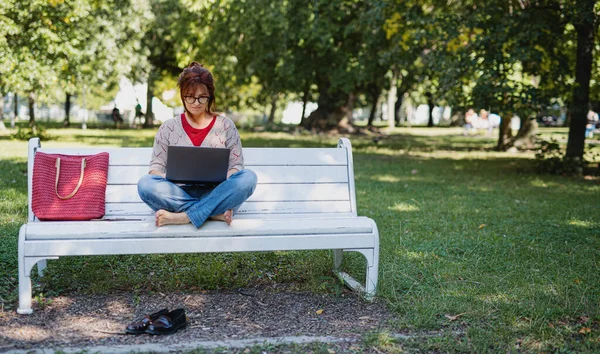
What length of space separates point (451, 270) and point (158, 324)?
2712mm

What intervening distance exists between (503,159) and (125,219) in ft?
49.6

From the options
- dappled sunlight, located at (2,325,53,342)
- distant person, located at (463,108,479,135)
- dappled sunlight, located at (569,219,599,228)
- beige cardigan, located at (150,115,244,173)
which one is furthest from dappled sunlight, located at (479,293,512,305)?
distant person, located at (463,108,479,135)

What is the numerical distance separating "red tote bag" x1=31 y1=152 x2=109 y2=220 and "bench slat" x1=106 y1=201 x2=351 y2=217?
0.19 m

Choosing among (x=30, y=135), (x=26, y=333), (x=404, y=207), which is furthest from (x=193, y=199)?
(x=30, y=135)

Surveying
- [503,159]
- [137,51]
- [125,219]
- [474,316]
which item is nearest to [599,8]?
[503,159]

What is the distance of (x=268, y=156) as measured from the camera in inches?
212

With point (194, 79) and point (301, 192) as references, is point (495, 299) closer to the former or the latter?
point (301, 192)

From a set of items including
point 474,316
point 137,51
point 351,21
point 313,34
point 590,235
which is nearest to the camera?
point 474,316

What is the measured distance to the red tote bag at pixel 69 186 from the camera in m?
4.77

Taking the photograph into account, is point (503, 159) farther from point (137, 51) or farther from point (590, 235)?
point (137, 51)

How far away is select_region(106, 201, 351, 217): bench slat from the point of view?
510 cm

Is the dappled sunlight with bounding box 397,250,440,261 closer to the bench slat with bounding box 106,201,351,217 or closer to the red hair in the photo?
the bench slat with bounding box 106,201,351,217

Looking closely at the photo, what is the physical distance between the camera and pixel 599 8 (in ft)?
41.7

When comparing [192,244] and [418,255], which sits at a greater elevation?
[192,244]
